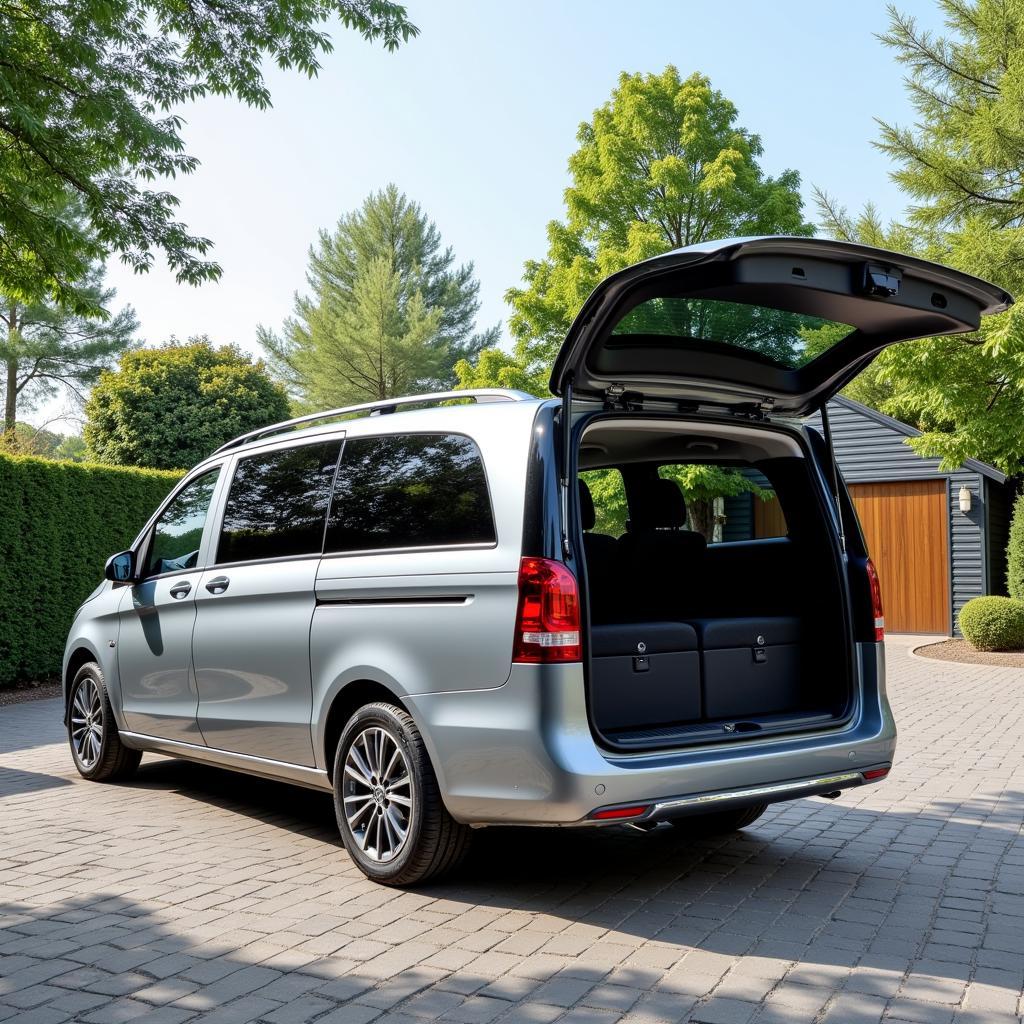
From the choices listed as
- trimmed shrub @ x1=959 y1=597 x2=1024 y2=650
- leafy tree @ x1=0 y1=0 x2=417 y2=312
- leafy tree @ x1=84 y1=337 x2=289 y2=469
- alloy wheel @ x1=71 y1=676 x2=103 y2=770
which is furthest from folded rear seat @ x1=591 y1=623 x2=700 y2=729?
leafy tree @ x1=84 y1=337 x2=289 y2=469

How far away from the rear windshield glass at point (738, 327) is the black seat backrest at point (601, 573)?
1037 millimetres

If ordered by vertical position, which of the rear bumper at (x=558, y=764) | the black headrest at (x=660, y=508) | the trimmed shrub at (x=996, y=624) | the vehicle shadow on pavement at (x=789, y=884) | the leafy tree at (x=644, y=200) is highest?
the leafy tree at (x=644, y=200)

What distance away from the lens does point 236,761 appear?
562 centimetres

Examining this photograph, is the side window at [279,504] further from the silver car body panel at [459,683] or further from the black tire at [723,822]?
the black tire at [723,822]

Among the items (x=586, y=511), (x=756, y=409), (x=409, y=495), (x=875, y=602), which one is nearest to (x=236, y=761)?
(x=409, y=495)

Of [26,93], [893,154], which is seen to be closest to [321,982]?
[26,93]

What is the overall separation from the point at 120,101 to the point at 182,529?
22.6 ft

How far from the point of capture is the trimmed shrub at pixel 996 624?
15.8 meters

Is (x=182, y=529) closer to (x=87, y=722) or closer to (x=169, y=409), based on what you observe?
(x=87, y=722)

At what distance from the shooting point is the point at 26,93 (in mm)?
10875

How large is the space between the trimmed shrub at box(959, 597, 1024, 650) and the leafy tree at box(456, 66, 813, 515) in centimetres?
959

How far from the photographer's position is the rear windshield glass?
437 cm

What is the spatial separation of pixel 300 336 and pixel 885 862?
1585 inches

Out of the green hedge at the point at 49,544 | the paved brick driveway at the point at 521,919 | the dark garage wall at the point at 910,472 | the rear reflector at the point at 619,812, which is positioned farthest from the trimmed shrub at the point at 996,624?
the rear reflector at the point at 619,812
